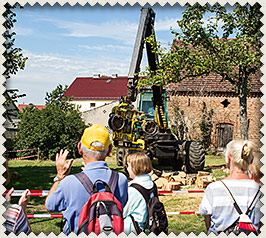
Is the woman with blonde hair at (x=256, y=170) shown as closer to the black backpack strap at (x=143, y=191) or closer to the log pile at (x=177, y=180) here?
the black backpack strap at (x=143, y=191)

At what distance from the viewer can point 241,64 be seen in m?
14.0

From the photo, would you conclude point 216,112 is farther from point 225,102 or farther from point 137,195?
point 137,195

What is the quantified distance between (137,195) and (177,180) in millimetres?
7241

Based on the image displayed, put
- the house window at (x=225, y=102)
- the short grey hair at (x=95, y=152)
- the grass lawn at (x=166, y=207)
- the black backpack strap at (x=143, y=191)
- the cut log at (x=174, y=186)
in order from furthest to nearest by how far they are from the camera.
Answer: the house window at (x=225, y=102) < the cut log at (x=174, y=186) < the grass lawn at (x=166, y=207) < the black backpack strap at (x=143, y=191) < the short grey hair at (x=95, y=152)

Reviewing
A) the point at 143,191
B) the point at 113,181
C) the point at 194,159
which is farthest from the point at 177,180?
→ the point at 113,181

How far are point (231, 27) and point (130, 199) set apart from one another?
12.7 m

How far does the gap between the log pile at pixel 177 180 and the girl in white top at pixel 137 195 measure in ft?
19.9

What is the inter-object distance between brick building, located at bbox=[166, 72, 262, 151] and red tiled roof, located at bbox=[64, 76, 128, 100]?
21.9 m

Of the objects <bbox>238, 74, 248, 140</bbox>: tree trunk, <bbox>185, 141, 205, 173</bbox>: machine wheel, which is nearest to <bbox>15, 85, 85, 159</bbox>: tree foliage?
<bbox>185, 141, 205, 173</bbox>: machine wheel

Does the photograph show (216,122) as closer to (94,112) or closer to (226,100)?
(226,100)

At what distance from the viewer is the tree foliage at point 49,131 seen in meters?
19.3

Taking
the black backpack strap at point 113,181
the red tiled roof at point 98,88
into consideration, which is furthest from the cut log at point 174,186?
the red tiled roof at point 98,88

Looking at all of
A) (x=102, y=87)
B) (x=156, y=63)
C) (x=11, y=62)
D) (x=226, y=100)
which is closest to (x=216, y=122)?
(x=226, y=100)

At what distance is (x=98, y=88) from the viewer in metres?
48.7
